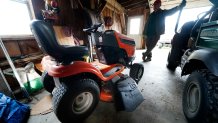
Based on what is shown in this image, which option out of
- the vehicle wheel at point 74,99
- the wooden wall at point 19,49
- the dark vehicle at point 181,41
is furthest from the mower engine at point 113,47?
the wooden wall at point 19,49

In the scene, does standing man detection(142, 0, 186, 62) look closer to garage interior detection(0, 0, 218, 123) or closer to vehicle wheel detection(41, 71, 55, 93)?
garage interior detection(0, 0, 218, 123)

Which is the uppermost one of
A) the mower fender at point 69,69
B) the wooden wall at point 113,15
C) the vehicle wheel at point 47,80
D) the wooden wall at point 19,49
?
the wooden wall at point 113,15

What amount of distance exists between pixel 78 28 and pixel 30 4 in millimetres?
1347

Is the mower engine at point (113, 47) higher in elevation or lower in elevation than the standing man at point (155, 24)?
lower

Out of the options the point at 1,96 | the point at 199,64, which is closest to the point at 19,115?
the point at 1,96

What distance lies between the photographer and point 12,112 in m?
1.25

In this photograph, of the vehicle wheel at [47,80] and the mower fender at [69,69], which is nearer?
the mower fender at [69,69]

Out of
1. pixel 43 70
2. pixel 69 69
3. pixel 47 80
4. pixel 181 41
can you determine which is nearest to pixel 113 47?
pixel 69 69

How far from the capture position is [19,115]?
4.24 ft

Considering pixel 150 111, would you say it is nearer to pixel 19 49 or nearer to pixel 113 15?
pixel 19 49

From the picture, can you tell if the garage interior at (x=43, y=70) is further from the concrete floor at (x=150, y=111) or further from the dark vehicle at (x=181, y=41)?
the dark vehicle at (x=181, y=41)

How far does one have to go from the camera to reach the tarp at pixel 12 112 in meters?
1.20

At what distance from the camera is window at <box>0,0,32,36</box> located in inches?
76.1

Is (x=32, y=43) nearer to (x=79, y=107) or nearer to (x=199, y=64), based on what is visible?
(x=79, y=107)
